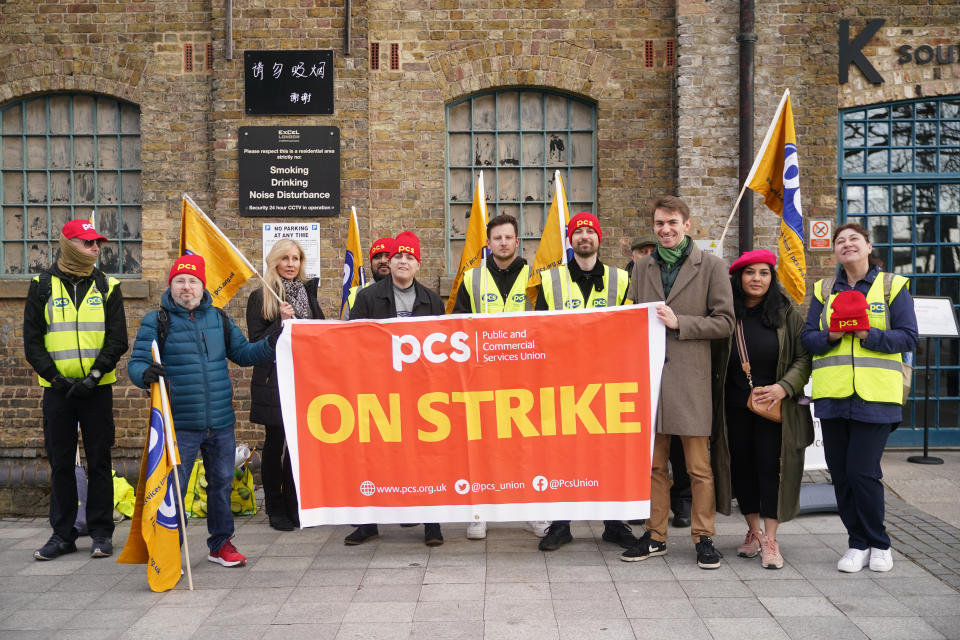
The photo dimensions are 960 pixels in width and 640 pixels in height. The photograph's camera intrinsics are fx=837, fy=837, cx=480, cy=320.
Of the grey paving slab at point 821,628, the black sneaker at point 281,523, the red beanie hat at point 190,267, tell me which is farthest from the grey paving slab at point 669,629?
the red beanie hat at point 190,267

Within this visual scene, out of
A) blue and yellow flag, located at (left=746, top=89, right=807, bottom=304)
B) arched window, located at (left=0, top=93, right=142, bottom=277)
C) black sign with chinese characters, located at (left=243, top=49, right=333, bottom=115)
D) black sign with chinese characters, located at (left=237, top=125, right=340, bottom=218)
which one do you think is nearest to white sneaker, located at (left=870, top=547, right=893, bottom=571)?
blue and yellow flag, located at (left=746, top=89, right=807, bottom=304)

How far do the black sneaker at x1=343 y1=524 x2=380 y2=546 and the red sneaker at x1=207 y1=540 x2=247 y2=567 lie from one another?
2.51ft

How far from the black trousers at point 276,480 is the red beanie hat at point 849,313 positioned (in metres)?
4.21

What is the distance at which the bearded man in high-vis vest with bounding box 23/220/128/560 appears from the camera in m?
5.96

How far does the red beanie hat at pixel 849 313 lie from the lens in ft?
17.1

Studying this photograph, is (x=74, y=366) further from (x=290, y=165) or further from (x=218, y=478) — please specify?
(x=290, y=165)

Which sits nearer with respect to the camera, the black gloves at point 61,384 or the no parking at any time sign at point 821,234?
the black gloves at point 61,384

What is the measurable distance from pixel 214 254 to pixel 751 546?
4.29 m

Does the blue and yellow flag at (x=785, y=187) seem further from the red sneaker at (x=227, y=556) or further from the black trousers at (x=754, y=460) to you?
the red sneaker at (x=227, y=556)

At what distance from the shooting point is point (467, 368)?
568cm

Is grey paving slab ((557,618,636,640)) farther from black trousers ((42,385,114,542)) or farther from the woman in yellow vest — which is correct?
black trousers ((42,385,114,542))

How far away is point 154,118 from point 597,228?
18.8ft

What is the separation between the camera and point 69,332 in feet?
19.7

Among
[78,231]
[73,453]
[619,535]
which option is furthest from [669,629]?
[78,231]
